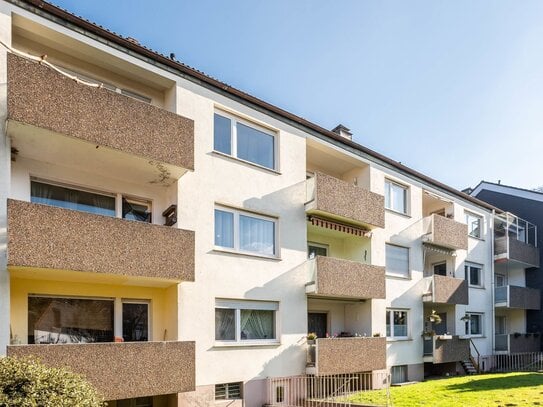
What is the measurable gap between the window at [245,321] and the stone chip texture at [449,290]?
11.6 m

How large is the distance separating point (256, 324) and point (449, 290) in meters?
13.9

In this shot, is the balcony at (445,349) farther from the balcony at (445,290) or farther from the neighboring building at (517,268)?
the neighboring building at (517,268)

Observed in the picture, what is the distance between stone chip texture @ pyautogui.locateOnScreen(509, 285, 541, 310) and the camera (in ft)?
106

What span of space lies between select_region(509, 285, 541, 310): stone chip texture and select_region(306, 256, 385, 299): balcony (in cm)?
1567

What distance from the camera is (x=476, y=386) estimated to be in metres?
20.9

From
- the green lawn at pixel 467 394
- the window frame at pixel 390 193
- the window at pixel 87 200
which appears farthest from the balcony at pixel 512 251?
the window at pixel 87 200

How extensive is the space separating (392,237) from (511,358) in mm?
13810

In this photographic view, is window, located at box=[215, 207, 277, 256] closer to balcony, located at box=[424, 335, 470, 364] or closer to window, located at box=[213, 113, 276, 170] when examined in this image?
window, located at box=[213, 113, 276, 170]

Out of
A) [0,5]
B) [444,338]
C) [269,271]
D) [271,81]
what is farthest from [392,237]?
[0,5]

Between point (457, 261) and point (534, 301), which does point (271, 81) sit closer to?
point (457, 261)

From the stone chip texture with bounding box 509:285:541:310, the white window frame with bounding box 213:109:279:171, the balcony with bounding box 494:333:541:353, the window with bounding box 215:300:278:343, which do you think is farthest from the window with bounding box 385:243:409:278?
the balcony with bounding box 494:333:541:353

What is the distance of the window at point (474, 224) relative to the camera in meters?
31.6

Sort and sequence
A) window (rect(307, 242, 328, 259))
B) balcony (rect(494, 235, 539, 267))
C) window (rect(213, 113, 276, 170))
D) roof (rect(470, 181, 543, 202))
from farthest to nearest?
roof (rect(470, 181, 543, 202)), balcony (rect(494, 235, 539, 267)), window (rect(307, 242, 328, 259)), window (rect(213, 113, 276, 170))

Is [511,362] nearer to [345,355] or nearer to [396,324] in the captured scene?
[396,324]
